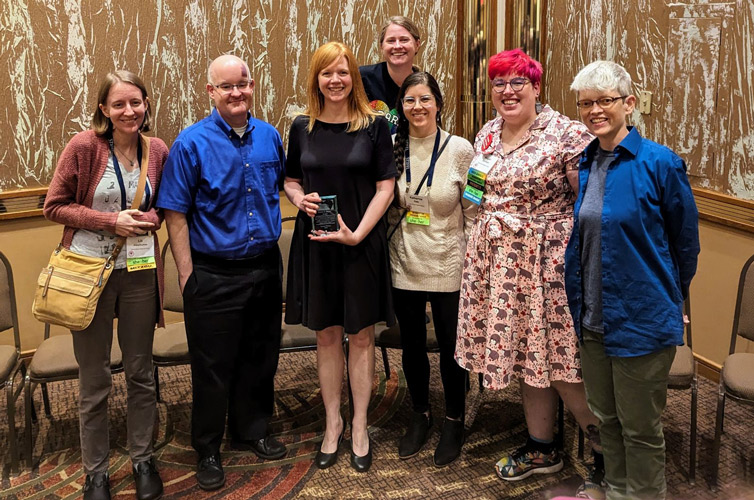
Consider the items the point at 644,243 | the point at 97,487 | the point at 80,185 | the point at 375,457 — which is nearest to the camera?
the point at 644,243

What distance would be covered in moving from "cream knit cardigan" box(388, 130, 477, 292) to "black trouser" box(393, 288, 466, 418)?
3.0 inches

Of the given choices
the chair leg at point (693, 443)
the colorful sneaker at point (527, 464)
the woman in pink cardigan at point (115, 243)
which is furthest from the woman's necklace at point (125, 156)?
the chair leg at point (693, 443)

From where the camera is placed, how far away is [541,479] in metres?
2.74

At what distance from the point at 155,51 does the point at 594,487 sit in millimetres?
2938

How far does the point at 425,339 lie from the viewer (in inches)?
112

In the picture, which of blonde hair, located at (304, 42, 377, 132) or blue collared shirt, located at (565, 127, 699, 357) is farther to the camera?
blonde hair, located at (304, 42, 377, 132)

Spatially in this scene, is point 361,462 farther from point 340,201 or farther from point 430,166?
point 430,166

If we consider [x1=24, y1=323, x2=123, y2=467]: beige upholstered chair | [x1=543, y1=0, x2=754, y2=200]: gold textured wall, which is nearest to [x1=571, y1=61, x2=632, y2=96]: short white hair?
[x1=543, y1=0, x2=754, y2=200]: gold textured wall

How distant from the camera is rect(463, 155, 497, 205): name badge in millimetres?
2492

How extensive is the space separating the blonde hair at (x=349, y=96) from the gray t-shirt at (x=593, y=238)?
86 centimetres

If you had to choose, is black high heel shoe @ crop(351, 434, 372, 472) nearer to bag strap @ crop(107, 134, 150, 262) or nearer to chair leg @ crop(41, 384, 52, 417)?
bag strap @ crop(107, 134, 150, 262)

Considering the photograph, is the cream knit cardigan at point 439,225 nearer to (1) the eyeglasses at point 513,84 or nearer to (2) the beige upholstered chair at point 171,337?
(1) the eyeglasses at point 513,84

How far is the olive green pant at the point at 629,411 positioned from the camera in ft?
6.94

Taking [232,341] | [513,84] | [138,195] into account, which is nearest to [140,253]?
[138,195]
